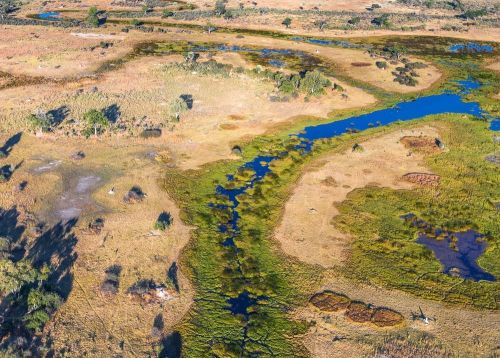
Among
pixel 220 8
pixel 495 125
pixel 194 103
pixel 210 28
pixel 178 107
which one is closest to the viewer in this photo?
pixel 178 107

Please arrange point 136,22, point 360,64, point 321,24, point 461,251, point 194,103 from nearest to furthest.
Answer: point 461,251 < point 194,103 < point 360,64 < point 136,22 < point 321,24

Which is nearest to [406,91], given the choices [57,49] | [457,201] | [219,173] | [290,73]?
[290,73]

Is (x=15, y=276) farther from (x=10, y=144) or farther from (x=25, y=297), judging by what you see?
(x=10, y=144)

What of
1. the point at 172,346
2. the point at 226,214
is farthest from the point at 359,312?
the point at 226,214

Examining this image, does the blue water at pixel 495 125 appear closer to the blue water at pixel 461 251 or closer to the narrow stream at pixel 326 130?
the narrow stream at pixel 326 130

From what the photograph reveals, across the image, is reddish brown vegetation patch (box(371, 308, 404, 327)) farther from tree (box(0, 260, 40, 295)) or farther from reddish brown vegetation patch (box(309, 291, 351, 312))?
tree (box(0, 260, 40, 295))

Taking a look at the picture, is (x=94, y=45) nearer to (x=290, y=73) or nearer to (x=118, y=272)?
(x=290, y=73)
